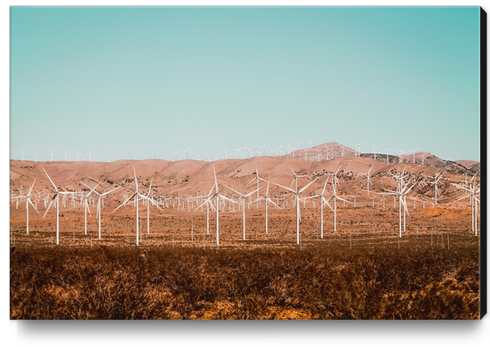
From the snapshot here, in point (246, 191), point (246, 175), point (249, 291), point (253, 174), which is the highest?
point (253, 174)

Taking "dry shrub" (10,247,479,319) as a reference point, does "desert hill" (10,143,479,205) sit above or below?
above

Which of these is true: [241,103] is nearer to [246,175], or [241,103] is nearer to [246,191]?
[246,191]

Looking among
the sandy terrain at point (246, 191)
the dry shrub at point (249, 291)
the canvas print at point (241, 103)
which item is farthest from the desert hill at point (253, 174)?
the dry shrub at point (249, 291)

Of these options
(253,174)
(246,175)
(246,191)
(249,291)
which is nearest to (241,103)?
(249,291)

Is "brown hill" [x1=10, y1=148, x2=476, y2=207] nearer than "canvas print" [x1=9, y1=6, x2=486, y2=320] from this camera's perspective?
No

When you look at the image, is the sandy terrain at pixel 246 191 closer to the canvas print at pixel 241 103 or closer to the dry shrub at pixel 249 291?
the canvas print at pixel 241 103

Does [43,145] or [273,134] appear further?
[273,134]

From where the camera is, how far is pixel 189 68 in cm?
1546

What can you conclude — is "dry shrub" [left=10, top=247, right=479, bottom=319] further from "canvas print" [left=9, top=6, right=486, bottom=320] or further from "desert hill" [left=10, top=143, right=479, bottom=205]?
"desert hill" [left=10, top=143, right=479, bottom=205]

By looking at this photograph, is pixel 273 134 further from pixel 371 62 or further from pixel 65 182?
pixel 65 182

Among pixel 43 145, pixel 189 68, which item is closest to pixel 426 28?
pixel 189 68

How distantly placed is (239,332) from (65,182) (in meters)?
56.5

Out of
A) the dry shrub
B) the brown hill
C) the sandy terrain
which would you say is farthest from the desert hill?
the dry shrub

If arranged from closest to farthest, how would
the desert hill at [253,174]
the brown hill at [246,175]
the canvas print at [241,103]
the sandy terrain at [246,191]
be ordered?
the canvas print at [241,103]
the sandy terrain at [246,191]
the desert hill at [253,174]
the brown hill at [246,175]
